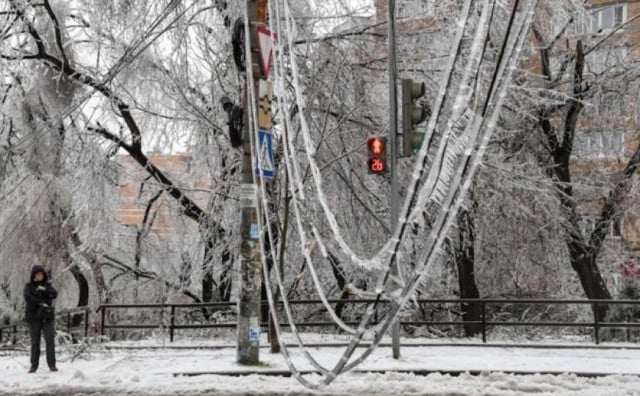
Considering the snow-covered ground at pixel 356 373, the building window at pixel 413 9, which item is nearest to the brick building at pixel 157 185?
the snow-covered ground at pixel 356 373

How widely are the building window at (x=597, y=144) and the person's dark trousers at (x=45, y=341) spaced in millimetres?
14142

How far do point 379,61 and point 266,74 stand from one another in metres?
4.74

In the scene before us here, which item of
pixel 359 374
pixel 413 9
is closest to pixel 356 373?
pixel 359 374

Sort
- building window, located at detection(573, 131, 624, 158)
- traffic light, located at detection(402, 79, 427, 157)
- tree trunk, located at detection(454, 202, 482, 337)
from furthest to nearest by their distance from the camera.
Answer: building window, located at detection(573, 131, 624, 158) < tree trunk, located at detection(454, 202, 482, 337) < traffic light, located at detection(402, 79, 427, 157)

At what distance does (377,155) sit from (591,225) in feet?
35.7

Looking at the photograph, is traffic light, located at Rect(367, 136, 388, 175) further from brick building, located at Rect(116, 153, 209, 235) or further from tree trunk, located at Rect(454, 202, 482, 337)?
brick building, located at Rect(116, 153, 209, 235)

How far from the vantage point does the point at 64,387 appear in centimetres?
1016

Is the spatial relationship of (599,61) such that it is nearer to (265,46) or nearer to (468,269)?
(468,269)

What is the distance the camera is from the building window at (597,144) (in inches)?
786

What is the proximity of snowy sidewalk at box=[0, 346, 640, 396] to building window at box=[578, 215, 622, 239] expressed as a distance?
6.31 metres

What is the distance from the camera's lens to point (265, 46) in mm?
11727

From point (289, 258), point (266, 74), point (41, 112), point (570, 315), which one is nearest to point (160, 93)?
point (41, 112)

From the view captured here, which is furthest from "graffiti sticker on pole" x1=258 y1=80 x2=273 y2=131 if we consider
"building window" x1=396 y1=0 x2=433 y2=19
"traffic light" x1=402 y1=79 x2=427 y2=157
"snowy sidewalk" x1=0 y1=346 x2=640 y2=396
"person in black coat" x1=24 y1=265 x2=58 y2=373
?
"building window" x1=396 y1=0 x2=433 y2=19

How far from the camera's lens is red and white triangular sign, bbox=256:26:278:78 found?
1162 centimetres
